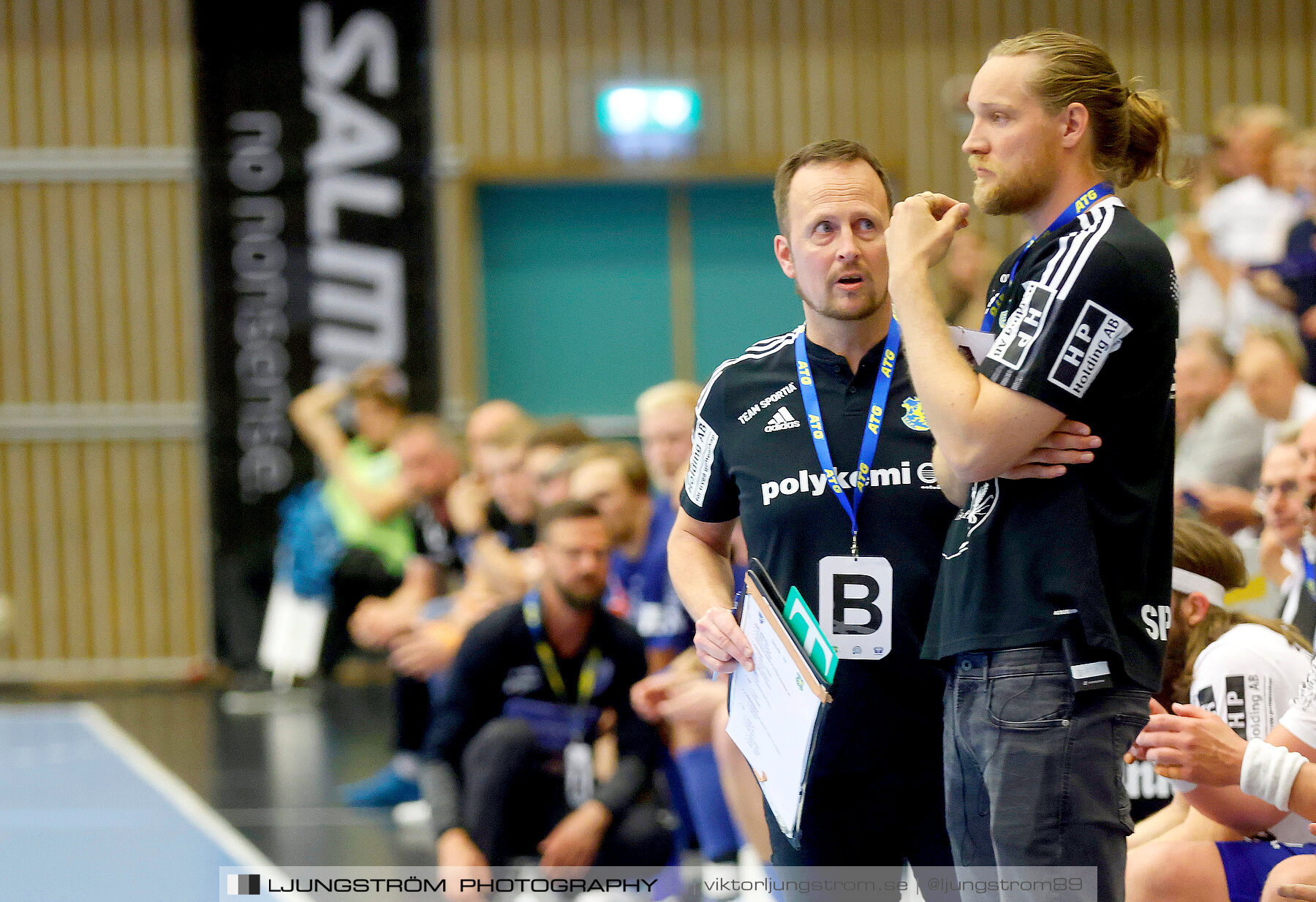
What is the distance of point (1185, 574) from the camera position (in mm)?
2844

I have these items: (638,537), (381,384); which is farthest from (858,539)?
(381,384)

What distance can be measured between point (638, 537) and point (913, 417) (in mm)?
2487

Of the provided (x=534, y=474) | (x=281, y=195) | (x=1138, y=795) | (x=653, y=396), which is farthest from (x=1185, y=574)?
(x=281, y=195)

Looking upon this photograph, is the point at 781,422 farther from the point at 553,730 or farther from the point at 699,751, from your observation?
the point at 553,730

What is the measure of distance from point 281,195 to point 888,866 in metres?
8.69

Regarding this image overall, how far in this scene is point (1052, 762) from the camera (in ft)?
6.05

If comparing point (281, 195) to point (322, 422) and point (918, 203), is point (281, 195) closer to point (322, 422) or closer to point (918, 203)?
point (322, 422)

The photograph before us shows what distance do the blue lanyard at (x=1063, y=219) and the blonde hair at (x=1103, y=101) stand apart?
0.15 feet

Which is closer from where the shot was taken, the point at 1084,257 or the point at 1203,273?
the point at 1084,257

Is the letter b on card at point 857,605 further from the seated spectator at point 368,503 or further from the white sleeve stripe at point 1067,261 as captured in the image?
the seated spectator at point 368,503

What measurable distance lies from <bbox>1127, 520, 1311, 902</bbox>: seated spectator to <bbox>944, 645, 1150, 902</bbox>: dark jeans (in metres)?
0.74

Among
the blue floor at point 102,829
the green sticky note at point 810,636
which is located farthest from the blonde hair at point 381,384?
the green sticky note at point 810,636

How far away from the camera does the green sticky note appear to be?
2.03 m

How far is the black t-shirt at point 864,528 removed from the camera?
232 centimetres
